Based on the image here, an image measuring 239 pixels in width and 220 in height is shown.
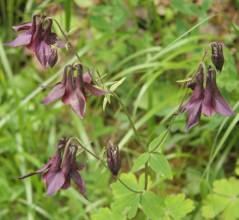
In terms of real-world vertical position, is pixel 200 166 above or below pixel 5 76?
below

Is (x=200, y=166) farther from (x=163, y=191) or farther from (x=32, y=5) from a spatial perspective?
(x=32, y=5)

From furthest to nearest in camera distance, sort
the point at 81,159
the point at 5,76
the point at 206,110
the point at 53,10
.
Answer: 1. the point at 53,10
2. the point at 5,76
3. the point at 81,159
4. the point at 206,110

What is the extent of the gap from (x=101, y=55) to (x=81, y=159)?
2.07 ft

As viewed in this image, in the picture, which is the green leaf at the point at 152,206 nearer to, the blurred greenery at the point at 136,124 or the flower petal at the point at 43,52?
the blurred greenery at the point at 136,124

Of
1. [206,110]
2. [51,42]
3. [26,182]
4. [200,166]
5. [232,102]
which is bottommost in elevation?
[200,166]

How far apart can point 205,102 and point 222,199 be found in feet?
2.69

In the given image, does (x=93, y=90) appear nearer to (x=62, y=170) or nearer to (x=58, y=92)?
(x=58, y=92)

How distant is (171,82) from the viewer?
12.3ft

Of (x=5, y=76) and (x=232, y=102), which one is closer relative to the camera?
(x=232, y=102)

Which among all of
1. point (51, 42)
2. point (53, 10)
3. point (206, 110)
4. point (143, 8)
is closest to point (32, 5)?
point (53, 10)

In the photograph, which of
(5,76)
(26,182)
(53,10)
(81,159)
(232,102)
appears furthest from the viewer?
(53,10)

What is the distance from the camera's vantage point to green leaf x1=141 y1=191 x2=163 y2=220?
7.60 feet

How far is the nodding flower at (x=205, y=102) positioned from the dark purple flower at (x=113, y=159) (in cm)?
26

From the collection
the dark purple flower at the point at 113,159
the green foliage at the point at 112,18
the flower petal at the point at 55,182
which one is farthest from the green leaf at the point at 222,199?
the green foliage at the point at 112,18
